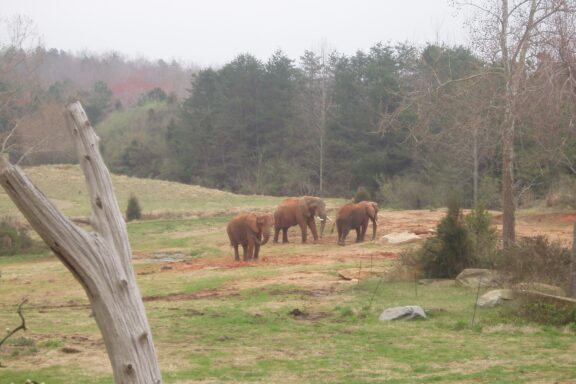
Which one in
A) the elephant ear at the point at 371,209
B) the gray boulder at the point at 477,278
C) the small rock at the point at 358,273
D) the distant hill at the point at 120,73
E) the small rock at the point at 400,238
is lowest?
the small rock at the point at 358,273

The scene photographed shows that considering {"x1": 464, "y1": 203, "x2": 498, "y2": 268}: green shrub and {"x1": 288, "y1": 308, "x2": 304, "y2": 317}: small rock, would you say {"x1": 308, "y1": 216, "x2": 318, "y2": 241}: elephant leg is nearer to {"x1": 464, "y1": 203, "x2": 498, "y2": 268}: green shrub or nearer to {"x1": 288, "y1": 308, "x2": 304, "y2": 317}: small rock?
{"x1": 464, "y1": 203, "x2": 498, "y2": 268}: green shrub

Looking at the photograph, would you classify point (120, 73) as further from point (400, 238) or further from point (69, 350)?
point (69, 350)

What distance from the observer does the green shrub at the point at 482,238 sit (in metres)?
18.7

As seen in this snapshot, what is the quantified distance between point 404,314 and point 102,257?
31.9 ft

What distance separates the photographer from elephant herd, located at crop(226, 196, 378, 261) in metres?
24.8

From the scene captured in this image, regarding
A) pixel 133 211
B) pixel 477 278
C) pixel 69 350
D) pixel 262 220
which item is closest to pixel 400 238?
pixel 262 220

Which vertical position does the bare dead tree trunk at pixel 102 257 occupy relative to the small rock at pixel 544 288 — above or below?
above

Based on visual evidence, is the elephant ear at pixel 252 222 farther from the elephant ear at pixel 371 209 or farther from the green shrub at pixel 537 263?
the green shrub at pixel 537 263

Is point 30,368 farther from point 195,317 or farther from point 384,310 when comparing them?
point 384,310

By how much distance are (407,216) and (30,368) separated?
26.1 metres

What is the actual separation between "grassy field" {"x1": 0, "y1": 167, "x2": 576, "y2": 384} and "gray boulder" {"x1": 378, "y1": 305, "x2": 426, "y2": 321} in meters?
0.22

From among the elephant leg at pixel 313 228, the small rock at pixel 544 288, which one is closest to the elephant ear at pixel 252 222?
the elephant leg at pixel 313 228

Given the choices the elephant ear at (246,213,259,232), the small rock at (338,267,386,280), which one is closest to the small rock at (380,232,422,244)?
the elephant ear at (246,213,259,232)

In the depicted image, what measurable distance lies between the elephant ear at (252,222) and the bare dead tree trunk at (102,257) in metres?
19.2
